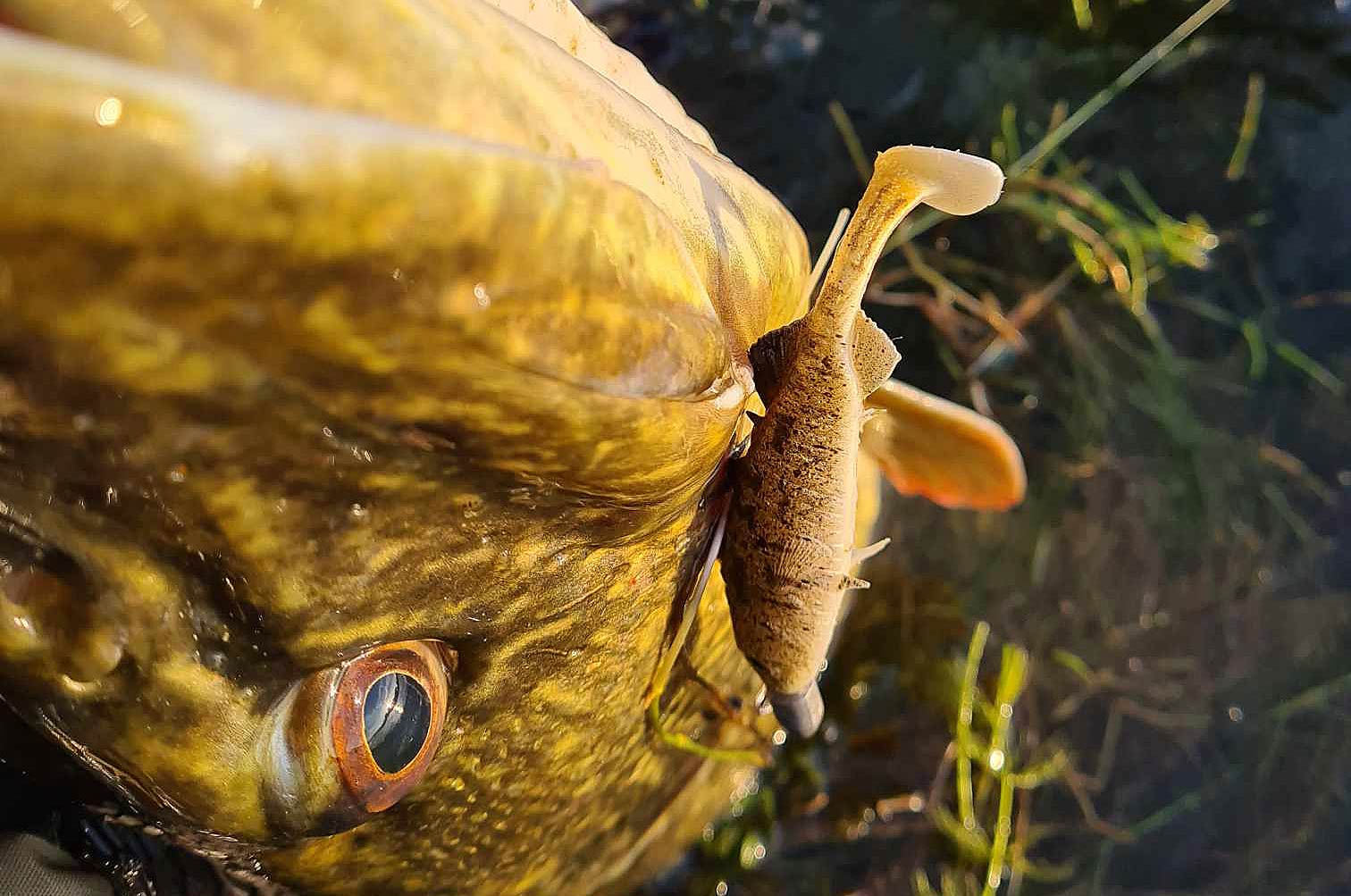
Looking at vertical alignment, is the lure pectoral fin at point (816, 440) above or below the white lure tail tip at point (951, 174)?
below

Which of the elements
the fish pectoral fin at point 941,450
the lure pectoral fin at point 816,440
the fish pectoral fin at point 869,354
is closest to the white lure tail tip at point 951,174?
the lure pectoral fin at point 816,440

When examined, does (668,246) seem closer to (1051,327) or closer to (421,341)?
(421,341)

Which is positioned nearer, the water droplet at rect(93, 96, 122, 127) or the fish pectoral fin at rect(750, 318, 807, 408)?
the water droplet at rect(93, 96, 122, 127)

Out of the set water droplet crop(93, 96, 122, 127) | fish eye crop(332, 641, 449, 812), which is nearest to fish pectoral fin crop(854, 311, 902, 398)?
fish eye crop(332, 641, 449, 812)

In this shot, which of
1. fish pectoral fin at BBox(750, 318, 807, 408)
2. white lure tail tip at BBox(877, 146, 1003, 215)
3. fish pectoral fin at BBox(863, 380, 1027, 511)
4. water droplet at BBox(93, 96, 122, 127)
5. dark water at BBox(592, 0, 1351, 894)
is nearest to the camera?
water droplet at BBox(93, 96, 122, 127)

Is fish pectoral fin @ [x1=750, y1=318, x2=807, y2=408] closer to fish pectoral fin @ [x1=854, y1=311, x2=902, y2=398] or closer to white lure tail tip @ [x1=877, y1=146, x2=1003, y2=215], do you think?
fish pectoral fin @ [x1=854, y1=311, x2=902, y2=398]

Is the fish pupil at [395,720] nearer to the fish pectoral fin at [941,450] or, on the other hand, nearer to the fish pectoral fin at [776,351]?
the fish pectoral fin at [776,351]

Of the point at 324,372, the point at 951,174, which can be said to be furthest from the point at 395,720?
the point at 951,174
